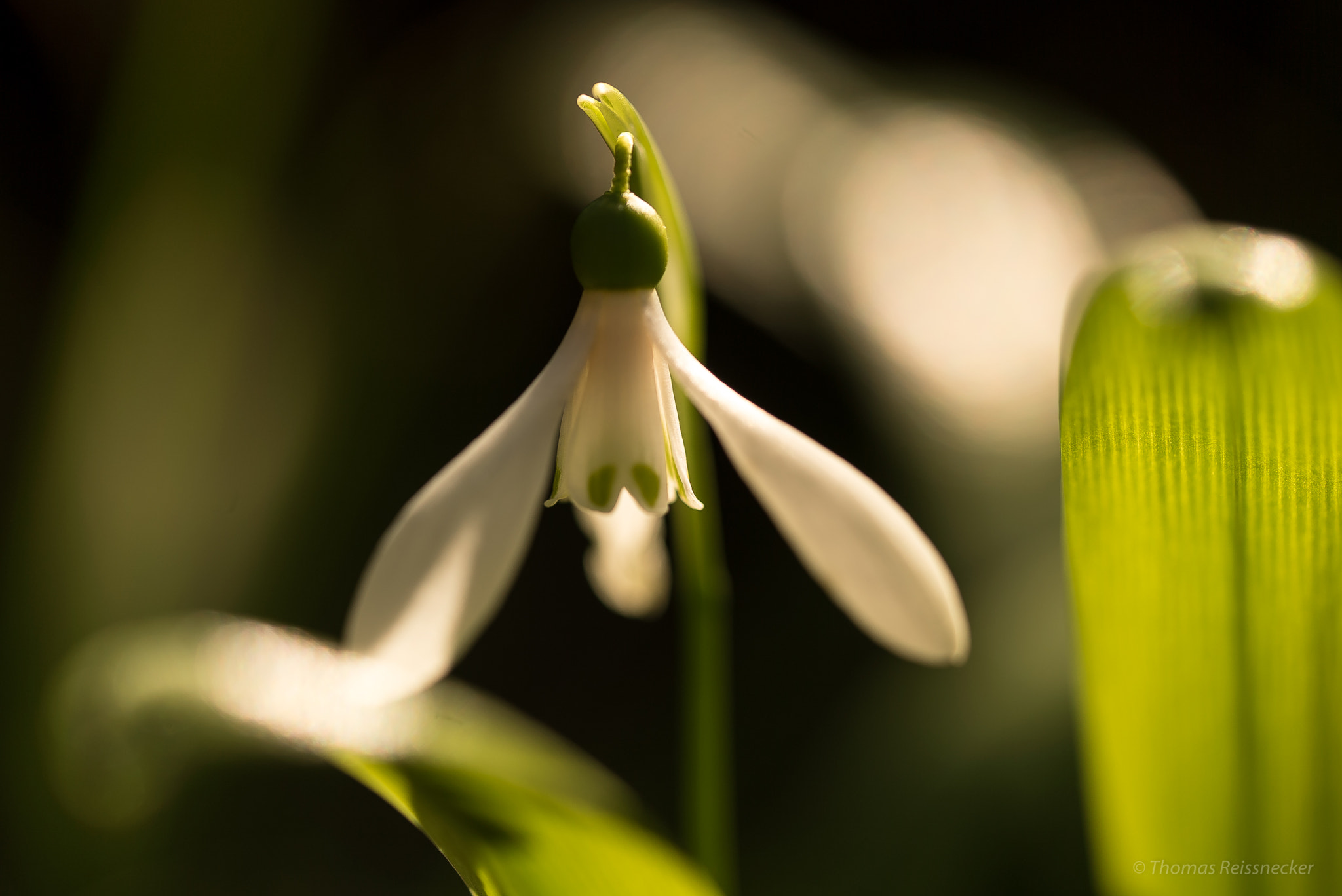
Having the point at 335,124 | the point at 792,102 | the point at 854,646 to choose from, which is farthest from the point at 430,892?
the point at 335,124

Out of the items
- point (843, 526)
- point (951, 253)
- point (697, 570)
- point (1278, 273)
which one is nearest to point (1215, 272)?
point (1278, 273)

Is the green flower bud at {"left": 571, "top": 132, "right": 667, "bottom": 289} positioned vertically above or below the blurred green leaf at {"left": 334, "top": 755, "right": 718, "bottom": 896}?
A: above

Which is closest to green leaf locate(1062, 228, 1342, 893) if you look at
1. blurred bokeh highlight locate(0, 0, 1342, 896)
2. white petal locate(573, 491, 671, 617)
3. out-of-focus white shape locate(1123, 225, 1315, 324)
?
out-of-focus white shape locate(1123, 225, 1315, 324)

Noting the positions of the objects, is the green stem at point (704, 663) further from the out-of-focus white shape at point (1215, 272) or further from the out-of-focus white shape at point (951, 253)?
the out-of-focus white shape at point (951, 253)

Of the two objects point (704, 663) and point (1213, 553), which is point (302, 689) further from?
point (1213, 553)

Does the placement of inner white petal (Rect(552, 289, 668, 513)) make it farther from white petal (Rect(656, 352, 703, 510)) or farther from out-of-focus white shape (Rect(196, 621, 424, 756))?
out-of-focus white shape (Rect(196, 621, 424, 756))

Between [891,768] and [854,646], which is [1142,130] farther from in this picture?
[891,768]
